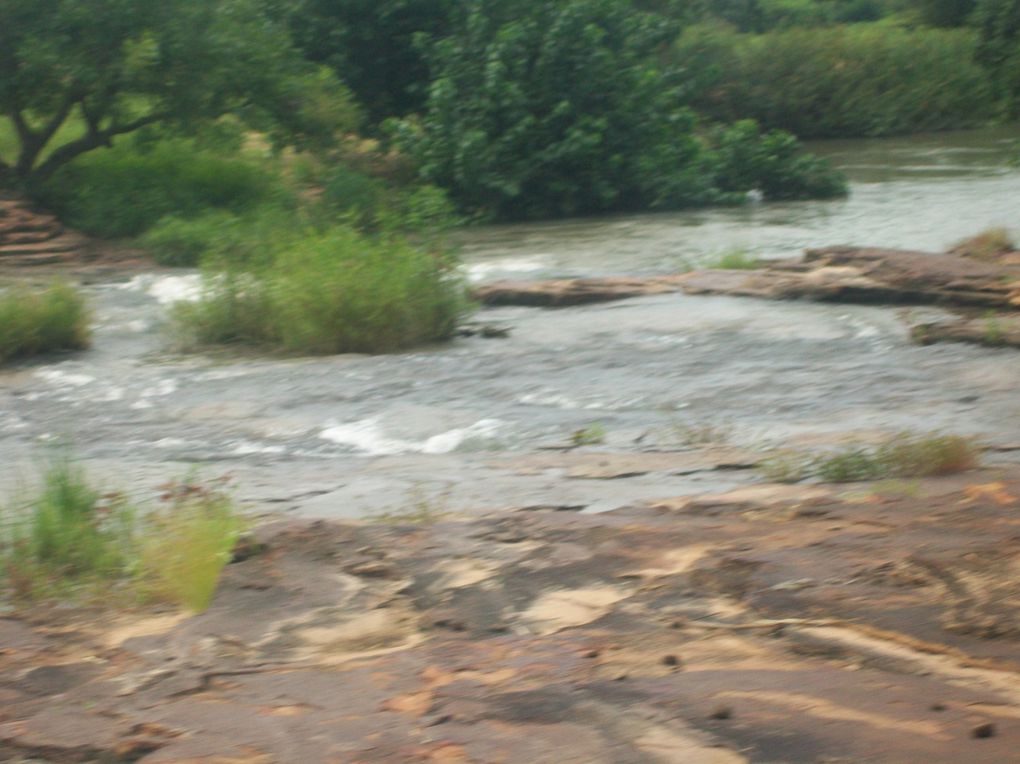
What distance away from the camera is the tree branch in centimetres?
1884

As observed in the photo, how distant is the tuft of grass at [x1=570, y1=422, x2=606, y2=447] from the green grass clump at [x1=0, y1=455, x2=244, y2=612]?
7.78 feet

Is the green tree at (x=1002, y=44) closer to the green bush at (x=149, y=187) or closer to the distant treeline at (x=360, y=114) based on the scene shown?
the distant treeline at (x=360, y=114)

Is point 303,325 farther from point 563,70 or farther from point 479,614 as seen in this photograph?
point 563,70

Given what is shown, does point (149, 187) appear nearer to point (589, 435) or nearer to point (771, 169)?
point (771, 169)

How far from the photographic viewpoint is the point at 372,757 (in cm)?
296

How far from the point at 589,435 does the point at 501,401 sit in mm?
1116

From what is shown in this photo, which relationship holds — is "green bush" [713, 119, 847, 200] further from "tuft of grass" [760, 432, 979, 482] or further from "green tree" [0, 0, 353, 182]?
"tuft of grass" [760, 432, 979, 482]

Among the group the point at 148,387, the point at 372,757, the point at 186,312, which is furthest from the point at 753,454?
the point at 186,312

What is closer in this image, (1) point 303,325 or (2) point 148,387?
(2) point 148,387

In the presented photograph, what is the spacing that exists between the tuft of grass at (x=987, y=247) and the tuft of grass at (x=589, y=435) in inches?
252

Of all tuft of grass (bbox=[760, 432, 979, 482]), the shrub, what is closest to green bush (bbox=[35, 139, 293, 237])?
the shrub

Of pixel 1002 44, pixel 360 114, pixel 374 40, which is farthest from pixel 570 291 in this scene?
pixel 374 40

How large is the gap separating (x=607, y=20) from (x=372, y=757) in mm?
18347

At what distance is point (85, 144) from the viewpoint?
19.1m
